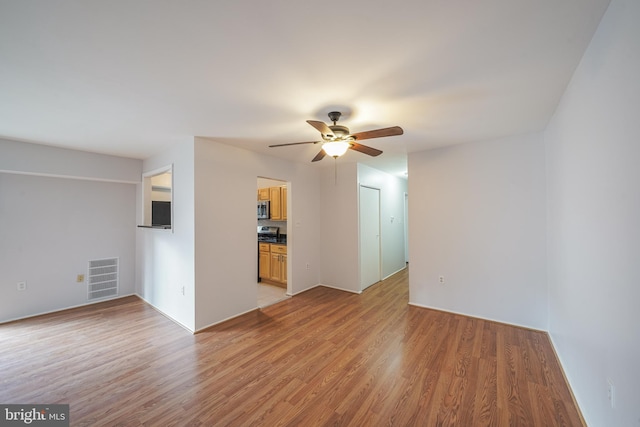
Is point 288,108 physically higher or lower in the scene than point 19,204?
higher

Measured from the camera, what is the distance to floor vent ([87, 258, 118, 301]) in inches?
158

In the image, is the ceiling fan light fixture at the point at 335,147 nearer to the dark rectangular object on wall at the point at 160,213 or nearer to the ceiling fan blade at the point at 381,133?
the ceiling fan blade at the point at 381,133

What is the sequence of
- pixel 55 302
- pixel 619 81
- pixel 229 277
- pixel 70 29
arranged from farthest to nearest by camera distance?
pixel 55 302 < pixel 229 277 < pixel 70 29 < pixel 619 81

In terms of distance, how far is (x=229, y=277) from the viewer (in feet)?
11.0

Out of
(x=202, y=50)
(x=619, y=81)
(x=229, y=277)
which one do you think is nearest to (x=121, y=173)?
(x=229, y=277)

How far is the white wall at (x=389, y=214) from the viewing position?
16.3 ft

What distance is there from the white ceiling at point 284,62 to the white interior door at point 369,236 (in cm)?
221

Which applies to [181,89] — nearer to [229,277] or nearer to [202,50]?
[202,50]

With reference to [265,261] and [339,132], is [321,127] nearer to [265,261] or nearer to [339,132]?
[339,132]

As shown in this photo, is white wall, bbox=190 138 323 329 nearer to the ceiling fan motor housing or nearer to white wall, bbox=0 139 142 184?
the ceiling fan motor housing

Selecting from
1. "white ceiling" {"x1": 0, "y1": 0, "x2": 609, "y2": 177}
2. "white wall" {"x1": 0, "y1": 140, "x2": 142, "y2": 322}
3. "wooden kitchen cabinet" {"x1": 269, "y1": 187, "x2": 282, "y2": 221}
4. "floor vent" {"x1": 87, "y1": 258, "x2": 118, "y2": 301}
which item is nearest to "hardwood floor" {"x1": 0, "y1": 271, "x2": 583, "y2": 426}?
"white wall" {"x1": 0, "y1": 140, "x2": 142, "y2": 322}

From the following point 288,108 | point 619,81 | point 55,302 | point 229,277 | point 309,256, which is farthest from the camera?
point 309,256

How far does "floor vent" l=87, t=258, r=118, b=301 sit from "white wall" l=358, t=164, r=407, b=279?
456cm

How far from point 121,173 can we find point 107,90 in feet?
8.66
